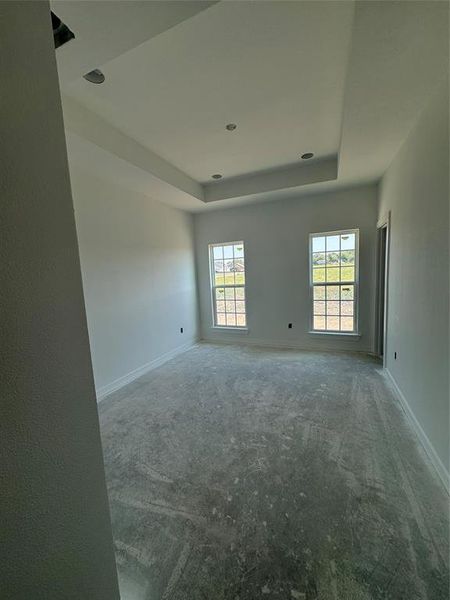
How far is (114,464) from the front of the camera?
6.49 ft

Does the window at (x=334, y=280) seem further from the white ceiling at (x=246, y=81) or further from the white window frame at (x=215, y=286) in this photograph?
the white window frame at (x=215, y=286)

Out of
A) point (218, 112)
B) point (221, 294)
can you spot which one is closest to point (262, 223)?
point (221, 294)

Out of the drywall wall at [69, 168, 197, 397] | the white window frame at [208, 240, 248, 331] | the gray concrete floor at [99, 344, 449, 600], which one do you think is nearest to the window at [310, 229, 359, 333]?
the white window frame at [208, 240, 248, 331]

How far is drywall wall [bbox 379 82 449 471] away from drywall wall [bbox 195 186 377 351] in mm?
1194

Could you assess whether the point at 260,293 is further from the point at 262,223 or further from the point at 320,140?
the point at 320,140

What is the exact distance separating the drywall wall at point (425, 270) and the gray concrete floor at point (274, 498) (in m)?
0.37

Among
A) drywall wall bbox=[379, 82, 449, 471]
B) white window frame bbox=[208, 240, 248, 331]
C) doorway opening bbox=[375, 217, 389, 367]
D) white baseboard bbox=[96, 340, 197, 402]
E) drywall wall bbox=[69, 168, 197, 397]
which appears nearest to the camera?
drywall wall bbox=[379, 82, 449, 471]

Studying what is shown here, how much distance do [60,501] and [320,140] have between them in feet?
12.3

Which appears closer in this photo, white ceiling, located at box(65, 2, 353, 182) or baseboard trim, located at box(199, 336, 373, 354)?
white ceiling, located at box(65, 2, 353, 182)

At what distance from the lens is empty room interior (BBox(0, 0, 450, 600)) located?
667 mm

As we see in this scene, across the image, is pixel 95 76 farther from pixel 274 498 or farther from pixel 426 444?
pixel 426 444

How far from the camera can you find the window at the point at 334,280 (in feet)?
13.8

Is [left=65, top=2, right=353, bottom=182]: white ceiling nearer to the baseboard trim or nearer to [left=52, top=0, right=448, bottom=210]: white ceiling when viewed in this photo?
[left=52, top=0, right=448, bottom=210]: white ceiling

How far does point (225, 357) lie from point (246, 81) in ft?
11.8
